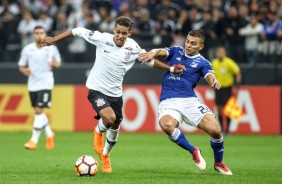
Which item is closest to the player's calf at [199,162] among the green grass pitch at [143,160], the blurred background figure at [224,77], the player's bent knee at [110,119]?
the green grass pitch at [143,160]

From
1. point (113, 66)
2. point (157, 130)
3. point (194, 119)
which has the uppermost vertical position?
point (113, 66)

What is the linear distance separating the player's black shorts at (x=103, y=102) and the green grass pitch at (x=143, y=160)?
0.94 m

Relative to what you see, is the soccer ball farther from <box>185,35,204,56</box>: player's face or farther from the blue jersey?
<box>185,35,204,56</box>: player's face

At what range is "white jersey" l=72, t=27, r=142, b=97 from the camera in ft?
39.9

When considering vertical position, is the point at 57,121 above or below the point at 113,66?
below

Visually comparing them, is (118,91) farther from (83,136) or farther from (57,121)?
(57,121)

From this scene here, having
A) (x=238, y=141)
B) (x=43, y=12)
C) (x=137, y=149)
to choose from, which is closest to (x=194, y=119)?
(x=137, y=149)

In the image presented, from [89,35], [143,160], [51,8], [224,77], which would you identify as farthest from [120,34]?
[51,8]

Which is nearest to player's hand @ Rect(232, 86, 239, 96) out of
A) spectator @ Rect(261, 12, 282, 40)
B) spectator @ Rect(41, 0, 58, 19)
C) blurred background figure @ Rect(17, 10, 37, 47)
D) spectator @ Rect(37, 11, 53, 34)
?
spectator @ Rect(261, 12, 282, 40)

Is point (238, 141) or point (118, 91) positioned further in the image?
point (238, 141)

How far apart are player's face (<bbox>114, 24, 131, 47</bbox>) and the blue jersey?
27.9 inches

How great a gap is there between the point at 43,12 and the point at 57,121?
3.76m

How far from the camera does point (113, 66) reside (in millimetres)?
12211

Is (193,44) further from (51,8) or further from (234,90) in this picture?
(51,8)
